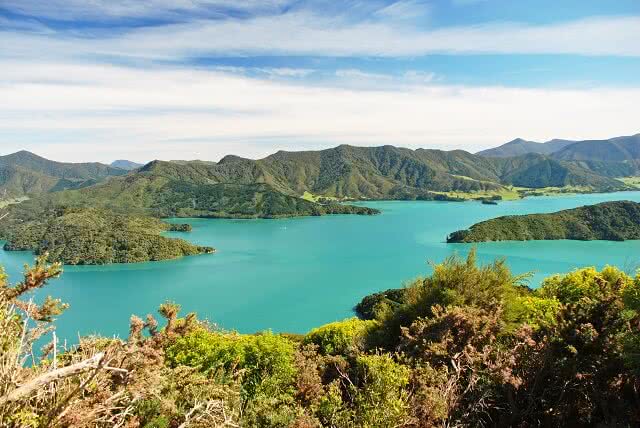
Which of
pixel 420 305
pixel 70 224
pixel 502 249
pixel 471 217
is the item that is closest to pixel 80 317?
pixel 420 305

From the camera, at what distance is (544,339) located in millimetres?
12109

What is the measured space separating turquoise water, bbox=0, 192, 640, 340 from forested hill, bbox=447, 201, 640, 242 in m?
5.18

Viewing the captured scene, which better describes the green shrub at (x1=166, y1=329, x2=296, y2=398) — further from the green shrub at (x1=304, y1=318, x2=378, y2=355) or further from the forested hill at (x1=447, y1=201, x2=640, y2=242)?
the forested hill at (x1=447, y1=201, x2=640, y2=242)

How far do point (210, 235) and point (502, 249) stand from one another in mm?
91865

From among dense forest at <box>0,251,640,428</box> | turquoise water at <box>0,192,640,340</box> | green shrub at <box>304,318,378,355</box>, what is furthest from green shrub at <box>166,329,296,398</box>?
turquoise water at <box>0,192,640,340</box>

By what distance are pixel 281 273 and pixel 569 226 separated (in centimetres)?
9144

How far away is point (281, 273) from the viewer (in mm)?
92125

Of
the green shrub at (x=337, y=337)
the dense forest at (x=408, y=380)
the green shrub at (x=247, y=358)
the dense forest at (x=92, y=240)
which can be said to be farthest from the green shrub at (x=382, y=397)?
the dense forest at (x=92, y=240)

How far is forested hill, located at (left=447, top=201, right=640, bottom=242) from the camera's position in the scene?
128 meters

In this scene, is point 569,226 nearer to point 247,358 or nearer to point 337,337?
point 337,337

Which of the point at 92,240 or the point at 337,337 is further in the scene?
the point at 92,240

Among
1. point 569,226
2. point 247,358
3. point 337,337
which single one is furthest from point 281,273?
point 569,226

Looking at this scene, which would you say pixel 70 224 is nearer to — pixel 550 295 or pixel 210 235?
pixel 210 235

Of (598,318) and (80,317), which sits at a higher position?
(598,318)
